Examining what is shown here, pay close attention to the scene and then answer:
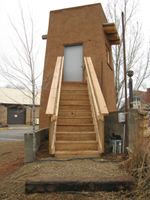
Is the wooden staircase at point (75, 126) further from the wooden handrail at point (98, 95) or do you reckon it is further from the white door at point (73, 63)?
the white door at point (73, 63)

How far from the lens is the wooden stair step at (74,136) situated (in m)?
5.09

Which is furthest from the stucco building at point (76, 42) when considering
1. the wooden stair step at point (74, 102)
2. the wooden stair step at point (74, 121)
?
the wooden stair step at point (74, 121)

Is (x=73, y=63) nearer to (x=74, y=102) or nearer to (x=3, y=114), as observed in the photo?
(x=74, y=102)

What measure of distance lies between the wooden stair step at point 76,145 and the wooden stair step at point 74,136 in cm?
27

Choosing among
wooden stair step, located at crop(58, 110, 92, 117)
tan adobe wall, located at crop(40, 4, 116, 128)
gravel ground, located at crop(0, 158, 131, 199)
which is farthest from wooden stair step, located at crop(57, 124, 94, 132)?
tan adobe wall, located at crop(40, 4, 116, 128)

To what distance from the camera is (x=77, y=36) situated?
8.92 m

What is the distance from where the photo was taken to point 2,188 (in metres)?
3.37

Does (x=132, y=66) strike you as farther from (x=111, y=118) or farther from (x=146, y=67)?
(x=111, y=118)

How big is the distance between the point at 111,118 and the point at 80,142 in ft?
6.69

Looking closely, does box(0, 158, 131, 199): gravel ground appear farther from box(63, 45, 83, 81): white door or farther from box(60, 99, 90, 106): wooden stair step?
box(63, 45, 83, 81): white door

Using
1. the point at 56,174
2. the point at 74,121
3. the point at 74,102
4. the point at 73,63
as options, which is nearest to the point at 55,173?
the point at 56,174

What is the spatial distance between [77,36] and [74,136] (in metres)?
5.45

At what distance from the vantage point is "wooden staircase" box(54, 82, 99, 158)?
15.6 ft

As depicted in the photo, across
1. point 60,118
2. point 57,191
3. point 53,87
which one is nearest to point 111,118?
point 60,118
